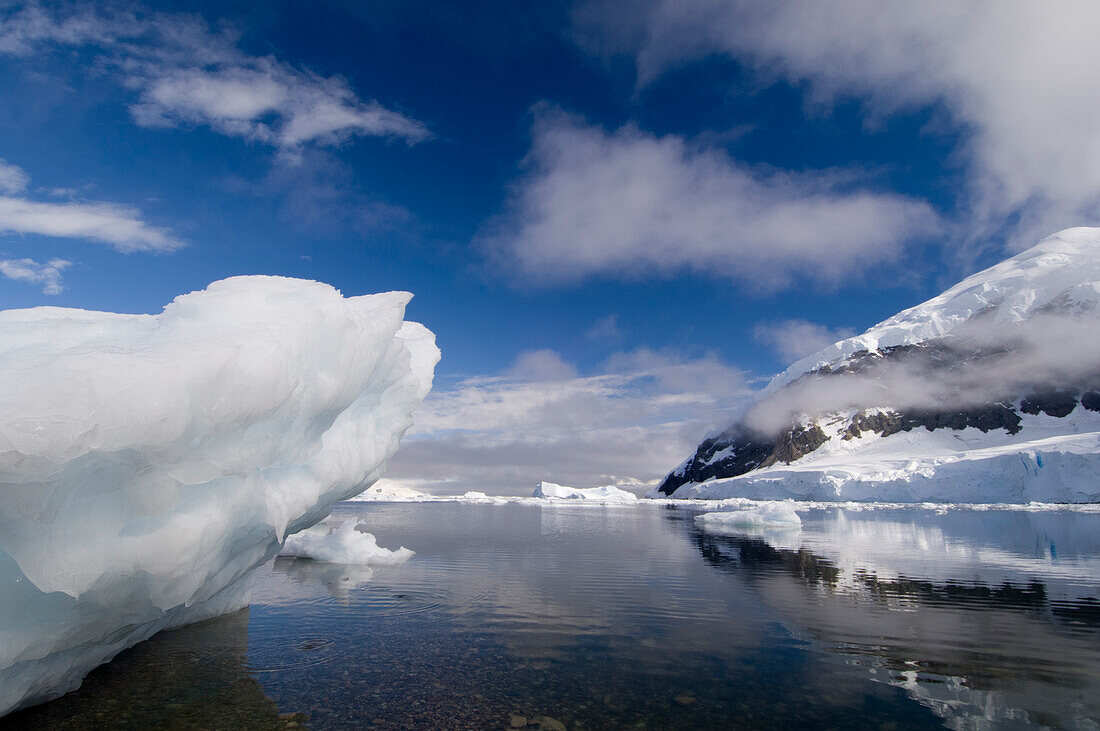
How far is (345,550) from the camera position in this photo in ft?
79.1

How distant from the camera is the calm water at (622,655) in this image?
7699 millimetres

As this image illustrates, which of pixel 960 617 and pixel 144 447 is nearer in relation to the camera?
pixel 144 447

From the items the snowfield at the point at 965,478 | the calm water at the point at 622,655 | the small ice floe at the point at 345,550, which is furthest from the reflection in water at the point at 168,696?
the snowfield at the point at 965,478

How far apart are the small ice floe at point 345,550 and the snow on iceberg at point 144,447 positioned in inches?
538

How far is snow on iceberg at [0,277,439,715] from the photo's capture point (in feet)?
18.0

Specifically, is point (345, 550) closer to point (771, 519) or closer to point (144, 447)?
point (144, 447)

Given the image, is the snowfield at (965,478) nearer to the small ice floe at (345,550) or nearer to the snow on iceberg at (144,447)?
the small ice floe at (345,550)

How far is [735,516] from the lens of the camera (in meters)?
50.8

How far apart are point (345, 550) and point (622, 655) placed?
17521 millimetres

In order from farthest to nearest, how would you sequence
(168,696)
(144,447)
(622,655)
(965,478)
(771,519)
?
(965,478)
(771,519)
(622,655)
(168,696)
(144,447)

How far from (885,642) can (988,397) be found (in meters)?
230

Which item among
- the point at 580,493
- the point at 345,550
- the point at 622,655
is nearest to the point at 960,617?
the point at 622,655

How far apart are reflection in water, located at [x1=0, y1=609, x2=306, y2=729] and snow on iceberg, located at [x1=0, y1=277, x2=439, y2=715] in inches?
15.4

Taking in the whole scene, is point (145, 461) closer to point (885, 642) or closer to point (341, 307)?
point (341, 307)
